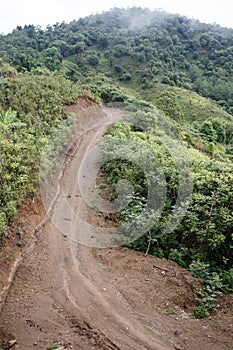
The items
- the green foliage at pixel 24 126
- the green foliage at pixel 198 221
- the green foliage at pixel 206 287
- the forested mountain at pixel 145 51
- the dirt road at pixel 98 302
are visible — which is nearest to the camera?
the dirt road at pixel 98 302

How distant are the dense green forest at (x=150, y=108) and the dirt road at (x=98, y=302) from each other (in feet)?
3.09

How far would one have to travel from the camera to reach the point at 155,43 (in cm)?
7200

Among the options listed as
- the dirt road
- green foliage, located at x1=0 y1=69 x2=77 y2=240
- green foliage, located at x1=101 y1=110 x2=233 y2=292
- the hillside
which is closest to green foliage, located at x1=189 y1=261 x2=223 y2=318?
the hillside

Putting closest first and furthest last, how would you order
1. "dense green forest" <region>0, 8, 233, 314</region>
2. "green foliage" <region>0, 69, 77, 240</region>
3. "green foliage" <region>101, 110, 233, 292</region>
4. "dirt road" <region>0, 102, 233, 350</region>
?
"dirt road" <region>0, 102, 233, 350</region> → "green foliage" <region>101, 110, 233, 292</region> → "dense green forest" <region>0, 8, 233, 314</region> → "green foliage" <region>0, 69, 77, 240</region>

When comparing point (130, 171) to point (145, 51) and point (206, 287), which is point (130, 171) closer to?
point (206, 287)

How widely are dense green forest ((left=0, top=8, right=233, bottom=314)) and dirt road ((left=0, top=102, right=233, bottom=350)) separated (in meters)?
0.94

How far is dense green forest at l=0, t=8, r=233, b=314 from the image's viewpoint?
10531 millimetres

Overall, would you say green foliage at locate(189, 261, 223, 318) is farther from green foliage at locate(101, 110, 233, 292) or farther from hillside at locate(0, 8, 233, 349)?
green foliage at locate(101, 110, 233, 292)

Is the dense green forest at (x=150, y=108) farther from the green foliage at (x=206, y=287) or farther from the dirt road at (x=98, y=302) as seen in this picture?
the dirt road at (x=98, y=302)

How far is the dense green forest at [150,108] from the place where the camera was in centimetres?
1053

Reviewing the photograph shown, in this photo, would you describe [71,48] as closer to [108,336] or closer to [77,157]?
[77,157]

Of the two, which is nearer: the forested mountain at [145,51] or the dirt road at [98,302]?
the dirt road at [98,302]

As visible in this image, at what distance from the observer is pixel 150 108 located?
32.9m

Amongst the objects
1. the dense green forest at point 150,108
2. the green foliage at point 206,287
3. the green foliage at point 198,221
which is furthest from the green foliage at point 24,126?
the green foliage at point 206,287
